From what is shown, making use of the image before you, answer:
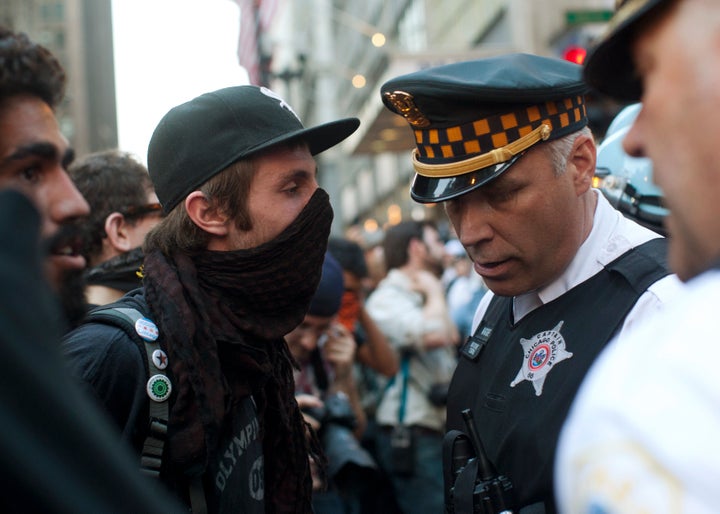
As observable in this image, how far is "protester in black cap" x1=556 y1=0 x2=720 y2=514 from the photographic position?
728mm

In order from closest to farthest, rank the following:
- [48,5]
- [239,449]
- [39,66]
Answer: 1. [39,66]
2. [239,449]
3. [48,5]

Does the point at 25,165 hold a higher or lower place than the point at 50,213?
higher

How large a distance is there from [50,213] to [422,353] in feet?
13.4

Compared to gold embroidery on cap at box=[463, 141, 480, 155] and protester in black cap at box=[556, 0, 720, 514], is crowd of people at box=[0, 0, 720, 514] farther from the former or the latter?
protester in black cap at box=[556, 0, 720, 514]

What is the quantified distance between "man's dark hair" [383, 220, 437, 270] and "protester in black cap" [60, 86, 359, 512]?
11.0 ft

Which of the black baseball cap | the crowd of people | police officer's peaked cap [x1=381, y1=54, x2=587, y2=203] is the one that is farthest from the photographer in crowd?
police officer's peaked cap [x1=381, y1=54, x2=587, y2=203]

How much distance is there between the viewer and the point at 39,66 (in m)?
1.50

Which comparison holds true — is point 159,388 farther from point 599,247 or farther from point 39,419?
point 599,247

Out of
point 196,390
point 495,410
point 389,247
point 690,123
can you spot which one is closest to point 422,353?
point 389,247

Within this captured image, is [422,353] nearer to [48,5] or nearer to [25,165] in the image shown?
[25,165]

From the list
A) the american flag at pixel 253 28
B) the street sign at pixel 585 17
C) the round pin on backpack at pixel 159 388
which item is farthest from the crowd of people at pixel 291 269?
the street sign at pixel 585 17

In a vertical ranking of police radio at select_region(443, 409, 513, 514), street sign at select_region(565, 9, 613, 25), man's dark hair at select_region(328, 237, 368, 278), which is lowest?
man's dark hair at select_region(328, 237, 368, 278)

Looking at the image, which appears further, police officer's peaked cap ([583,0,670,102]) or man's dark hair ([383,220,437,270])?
man's dark hair ([383,220,437,270])

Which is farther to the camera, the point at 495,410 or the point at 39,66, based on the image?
the point at 495,410
